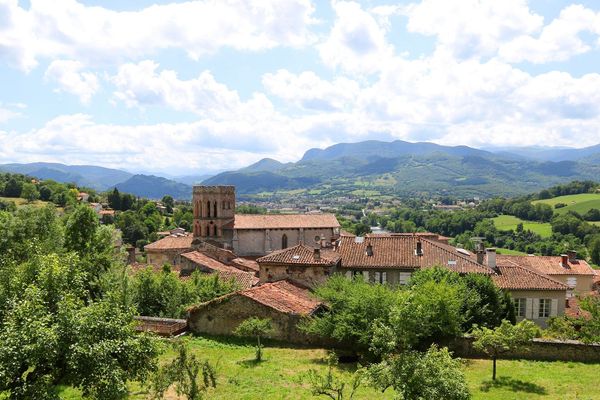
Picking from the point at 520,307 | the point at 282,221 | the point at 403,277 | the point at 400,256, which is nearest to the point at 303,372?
the point at 403,277

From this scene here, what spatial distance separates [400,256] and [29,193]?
431 ft

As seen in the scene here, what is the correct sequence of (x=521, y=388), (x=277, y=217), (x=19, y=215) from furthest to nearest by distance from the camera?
(x=277, y=217)
(x=19, y=215)
(x=521, y=388)

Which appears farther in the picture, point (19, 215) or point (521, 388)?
point (19, 215)

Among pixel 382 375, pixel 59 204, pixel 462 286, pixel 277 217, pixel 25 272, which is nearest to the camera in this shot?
pixel 382 375

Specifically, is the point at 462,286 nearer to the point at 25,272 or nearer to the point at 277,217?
the point at 25,272

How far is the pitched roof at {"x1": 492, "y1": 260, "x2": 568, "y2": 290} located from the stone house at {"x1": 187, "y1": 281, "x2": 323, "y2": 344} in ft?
54.5

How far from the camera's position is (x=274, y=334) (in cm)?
3281

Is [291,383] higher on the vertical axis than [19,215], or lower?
lower

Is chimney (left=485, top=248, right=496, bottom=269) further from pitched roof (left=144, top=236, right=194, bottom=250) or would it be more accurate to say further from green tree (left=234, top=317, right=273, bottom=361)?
pitched roof (left=144, top=236, right=194, bottom=250)

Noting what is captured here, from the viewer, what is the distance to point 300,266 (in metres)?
43.2

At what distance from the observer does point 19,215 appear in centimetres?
4031

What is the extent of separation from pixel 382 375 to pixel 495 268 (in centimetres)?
2922

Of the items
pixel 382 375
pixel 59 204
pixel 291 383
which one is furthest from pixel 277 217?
pixel 59 204

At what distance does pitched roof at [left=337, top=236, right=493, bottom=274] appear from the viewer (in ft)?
143
